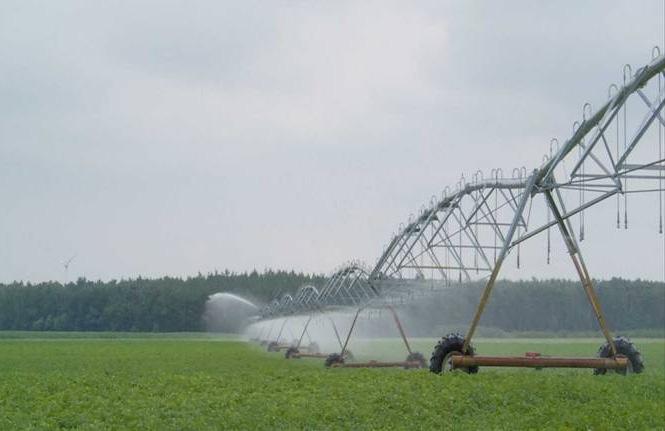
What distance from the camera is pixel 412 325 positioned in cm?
6681

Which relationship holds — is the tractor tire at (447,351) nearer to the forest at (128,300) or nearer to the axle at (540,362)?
the axle at (540,362)

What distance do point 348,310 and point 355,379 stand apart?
15.3 metres

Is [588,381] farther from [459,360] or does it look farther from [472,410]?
[472,410]

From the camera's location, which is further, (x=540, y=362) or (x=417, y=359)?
(x=417, y=359)

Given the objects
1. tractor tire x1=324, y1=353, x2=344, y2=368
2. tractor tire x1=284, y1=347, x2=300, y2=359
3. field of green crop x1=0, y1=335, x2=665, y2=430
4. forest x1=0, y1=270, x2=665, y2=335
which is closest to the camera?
field of green crop x1=0, y1=335, x2=665, y2=430

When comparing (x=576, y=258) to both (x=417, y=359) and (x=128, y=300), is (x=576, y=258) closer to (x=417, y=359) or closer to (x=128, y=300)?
(x=417, y=359)

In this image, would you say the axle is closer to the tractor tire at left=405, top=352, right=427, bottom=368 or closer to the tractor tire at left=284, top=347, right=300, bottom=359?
the tractor tire at left=405, top=352, right=427, bottom=368

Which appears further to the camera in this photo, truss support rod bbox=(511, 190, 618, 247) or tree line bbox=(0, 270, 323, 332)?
tree line bbox=(0, 270, 323, 332)

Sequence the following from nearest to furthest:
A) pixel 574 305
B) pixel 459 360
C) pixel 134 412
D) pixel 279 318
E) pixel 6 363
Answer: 1. pixel 134 412
2. pixel 459 360
3. pixel 6 363
4. pixel 279 318
5. pixel 574 305

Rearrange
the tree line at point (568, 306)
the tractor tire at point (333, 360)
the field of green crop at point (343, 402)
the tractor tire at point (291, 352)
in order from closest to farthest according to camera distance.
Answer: the field of green crop at point (343, 402)
the tractor tire at point (333, 360)
the tractor tire at point (291, 352)
the tree line at point (568, 306)

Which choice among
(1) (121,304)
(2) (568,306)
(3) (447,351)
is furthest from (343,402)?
(1) (121,304)

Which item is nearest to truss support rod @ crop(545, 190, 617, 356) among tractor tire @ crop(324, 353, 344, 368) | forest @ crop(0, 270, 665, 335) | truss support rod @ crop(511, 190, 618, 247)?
truss support rod @ crop(511, 190, 618, 247)

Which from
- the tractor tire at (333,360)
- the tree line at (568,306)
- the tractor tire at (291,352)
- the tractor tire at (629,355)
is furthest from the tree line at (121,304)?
the tractor tire at (629,355)

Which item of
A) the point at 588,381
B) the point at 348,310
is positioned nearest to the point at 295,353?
the point at 348,310
